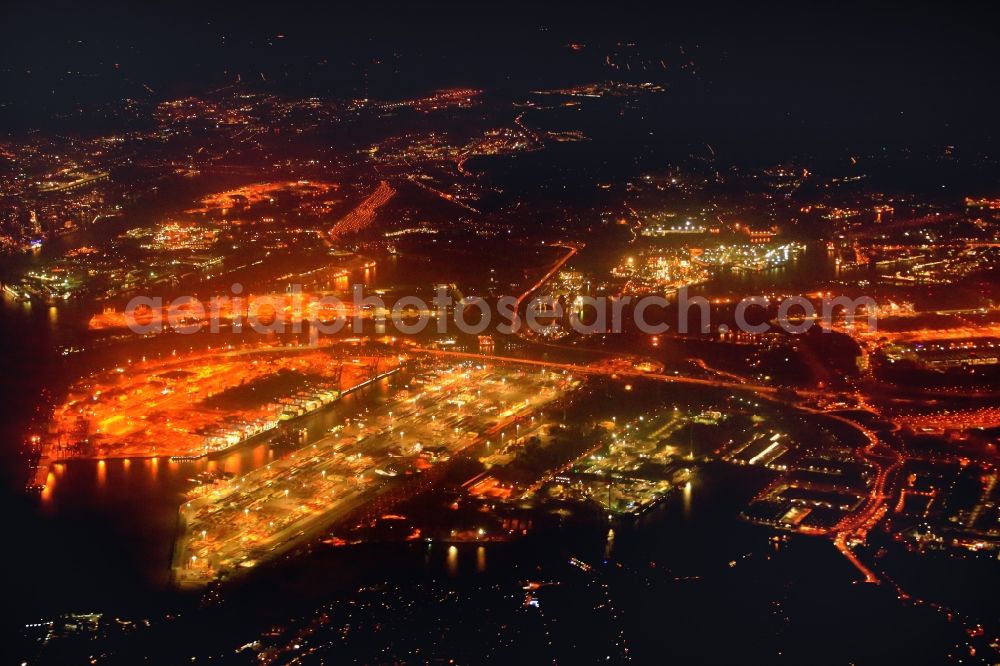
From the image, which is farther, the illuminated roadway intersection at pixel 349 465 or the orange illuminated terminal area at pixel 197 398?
the orange illuminated terminal area at pixel 197 398

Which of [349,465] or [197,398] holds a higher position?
[197,398]

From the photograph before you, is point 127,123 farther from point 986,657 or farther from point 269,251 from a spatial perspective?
point 986,657

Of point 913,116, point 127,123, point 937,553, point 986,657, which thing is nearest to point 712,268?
→ point 937,553

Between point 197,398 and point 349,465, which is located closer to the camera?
point 349,465

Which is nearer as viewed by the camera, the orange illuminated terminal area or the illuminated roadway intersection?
the illuminated roadway intersection
